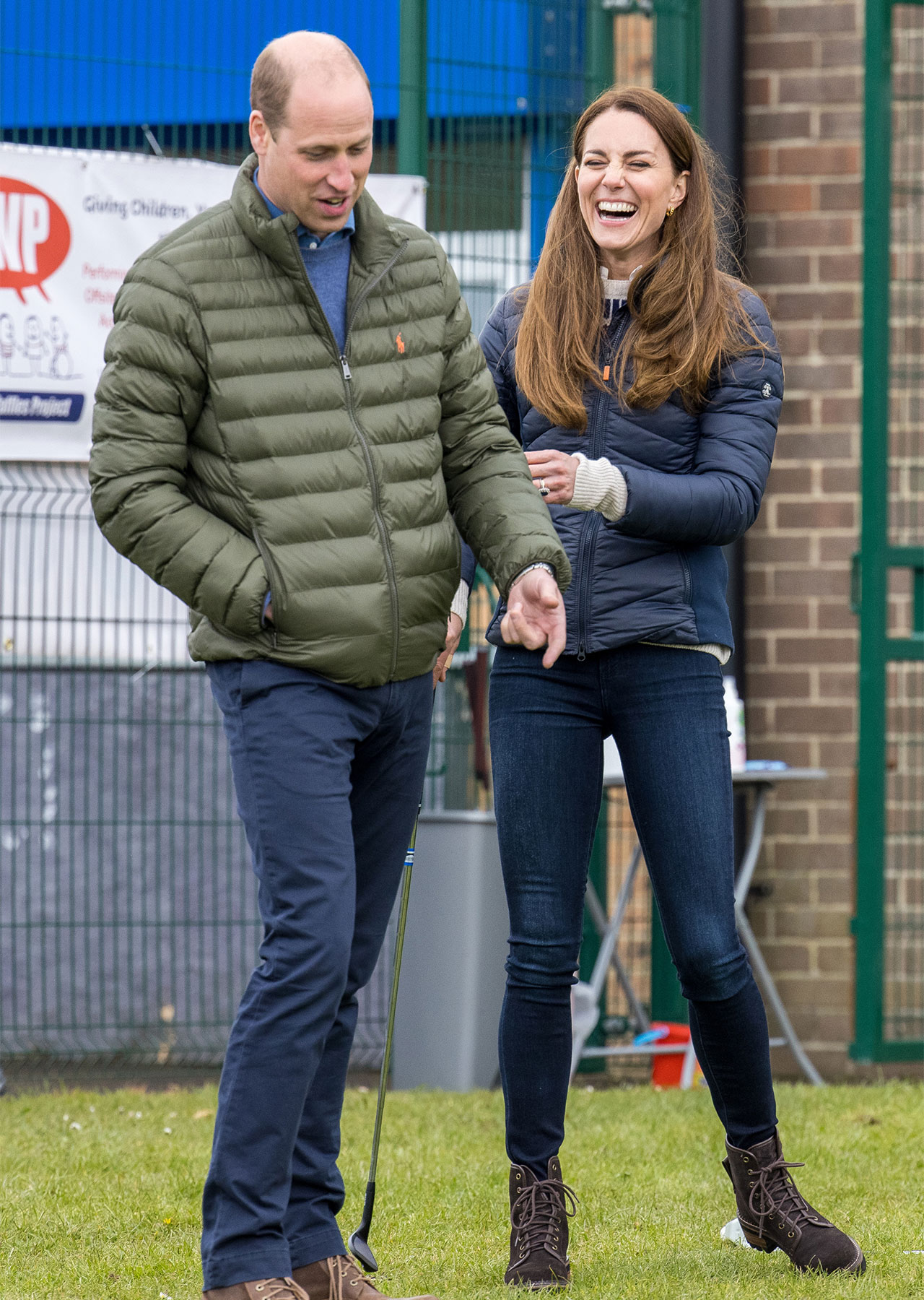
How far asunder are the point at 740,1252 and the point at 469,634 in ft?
9.13

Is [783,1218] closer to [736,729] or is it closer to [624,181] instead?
[624,181]

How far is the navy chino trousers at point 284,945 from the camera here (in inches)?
106

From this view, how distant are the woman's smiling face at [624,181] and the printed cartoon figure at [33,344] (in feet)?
8.95

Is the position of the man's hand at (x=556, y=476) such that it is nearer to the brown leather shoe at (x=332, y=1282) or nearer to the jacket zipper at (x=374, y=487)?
the jacket zipper at (x=374, y=487)

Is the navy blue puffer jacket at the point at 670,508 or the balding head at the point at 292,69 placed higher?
the balding head at the point at 292,69

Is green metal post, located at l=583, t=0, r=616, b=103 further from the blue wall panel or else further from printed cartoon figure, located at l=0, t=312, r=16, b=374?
printed cartoon figure, located at l=0, t=312, r=16, b=374

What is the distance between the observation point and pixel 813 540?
243 inches

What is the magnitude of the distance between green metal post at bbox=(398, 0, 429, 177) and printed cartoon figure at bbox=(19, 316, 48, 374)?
4.45ft

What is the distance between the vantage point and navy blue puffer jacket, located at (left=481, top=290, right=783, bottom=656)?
10.6 feet

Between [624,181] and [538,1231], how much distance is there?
2000mm

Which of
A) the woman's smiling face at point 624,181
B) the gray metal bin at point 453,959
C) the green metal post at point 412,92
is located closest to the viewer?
the woman's smiling face at point 624,181

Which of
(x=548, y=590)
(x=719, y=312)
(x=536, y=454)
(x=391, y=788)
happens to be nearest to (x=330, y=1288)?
(x=391, y=788)

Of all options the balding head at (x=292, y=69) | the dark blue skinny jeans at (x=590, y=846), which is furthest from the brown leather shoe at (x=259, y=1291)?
the balding head at (x=292, y=69)

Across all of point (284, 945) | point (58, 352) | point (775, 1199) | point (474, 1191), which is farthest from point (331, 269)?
point (58, 352)
